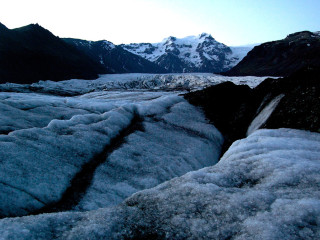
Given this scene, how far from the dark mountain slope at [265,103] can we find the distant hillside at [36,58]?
66846 millimetres

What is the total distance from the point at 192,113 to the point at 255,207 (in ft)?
34.8

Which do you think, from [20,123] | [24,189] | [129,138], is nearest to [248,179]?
[24,189]

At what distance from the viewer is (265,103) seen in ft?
39.1

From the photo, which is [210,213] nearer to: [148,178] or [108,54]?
[148,178]

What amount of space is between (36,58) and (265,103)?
8632cm

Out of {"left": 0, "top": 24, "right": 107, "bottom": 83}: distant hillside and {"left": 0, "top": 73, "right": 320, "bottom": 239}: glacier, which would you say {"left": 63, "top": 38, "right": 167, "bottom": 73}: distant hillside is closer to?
{"left": 0, "top": 24, "right": 107, "bottom": 83}: distant hillside

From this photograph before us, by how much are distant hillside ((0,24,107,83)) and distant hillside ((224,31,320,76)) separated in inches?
3052

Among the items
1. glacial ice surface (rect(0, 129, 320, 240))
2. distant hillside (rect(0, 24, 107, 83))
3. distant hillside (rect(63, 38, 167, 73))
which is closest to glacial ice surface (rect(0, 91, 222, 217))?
glacial ice surface (rect(0, 129, 320, 240))

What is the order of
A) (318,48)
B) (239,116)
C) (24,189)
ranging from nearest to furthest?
(24,189) → (239,116) → (318,48)

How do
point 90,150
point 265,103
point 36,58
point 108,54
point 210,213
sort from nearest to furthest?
1. point 210,213
2. point 90,150
3. point 265,103
4. point 36,58
5. point 108,54

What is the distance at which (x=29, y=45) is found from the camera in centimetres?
8600

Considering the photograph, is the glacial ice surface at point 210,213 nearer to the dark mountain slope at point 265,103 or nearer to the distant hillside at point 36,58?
the dark mountain slope at point 265,103

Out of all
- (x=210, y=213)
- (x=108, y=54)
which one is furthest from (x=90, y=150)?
(x=108, y=54)

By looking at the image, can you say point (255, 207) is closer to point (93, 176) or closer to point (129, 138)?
point (93, 176)
